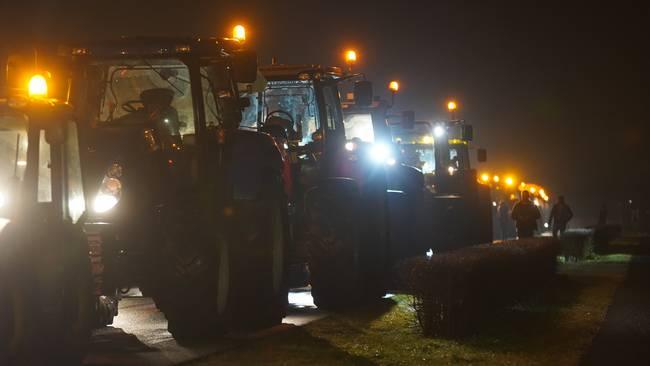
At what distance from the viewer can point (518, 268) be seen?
17141mm

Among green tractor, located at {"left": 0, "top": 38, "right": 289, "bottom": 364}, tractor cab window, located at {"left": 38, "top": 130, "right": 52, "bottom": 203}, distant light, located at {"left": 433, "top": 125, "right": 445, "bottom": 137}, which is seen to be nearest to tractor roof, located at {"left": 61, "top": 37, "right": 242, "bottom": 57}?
green tractor, located at {"left": 0, "top": 38, "right": 289, "bottom": 364}

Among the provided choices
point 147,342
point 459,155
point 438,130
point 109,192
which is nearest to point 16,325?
point 109,192

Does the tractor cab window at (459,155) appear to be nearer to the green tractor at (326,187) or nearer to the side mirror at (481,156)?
the side mirror at (481,156)

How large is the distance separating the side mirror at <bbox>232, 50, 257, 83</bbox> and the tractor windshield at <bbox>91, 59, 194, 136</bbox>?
0.62 metres

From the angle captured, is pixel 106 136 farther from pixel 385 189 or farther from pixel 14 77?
pixel 385 189

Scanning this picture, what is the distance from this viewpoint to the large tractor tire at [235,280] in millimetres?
11602

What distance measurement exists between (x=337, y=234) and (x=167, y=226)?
5.08 m

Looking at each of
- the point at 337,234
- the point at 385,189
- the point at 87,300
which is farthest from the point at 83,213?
the point at 385,189

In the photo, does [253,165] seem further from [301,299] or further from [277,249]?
[301,299]

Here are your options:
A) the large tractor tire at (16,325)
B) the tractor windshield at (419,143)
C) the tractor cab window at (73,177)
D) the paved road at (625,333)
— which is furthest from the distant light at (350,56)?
the large tractor tire at (16,325)

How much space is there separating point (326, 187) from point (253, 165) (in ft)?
10.1

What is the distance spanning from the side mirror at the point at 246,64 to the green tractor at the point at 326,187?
2.45 metres

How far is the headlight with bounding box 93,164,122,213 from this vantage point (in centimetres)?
1077

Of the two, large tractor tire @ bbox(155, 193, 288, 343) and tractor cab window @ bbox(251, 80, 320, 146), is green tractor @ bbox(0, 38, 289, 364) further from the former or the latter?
tractor cab window @ bbox(251, 80, 320, 146)
